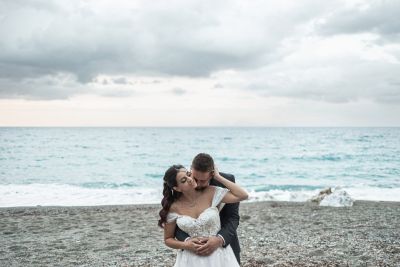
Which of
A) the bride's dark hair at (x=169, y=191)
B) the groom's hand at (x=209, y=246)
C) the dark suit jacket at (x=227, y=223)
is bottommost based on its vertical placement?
the groom's hand at (x=209, y=246)

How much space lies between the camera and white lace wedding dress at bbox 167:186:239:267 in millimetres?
4012

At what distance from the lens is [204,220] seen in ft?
13.1

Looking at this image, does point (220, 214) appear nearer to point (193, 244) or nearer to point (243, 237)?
point (193, 244)

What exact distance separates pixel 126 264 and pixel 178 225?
4.13m

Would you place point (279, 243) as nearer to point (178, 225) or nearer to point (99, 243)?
point (99, 243)

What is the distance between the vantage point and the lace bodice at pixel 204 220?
401 cm

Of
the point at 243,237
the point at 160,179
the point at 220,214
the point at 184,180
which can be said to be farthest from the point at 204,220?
the point at 160,179

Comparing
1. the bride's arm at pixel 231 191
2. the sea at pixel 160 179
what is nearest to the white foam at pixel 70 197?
the sea at pixel 160 179

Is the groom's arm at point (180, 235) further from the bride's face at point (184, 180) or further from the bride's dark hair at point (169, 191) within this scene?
the bride's face at point (184, 180)

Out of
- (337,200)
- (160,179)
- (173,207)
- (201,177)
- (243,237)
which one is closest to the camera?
(201,177)

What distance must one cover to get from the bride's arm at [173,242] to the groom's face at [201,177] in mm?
494

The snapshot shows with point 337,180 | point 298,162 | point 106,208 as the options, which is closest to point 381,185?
point 337,180

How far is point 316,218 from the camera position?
12.0 metres

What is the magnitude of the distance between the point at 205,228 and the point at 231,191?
0.46m
